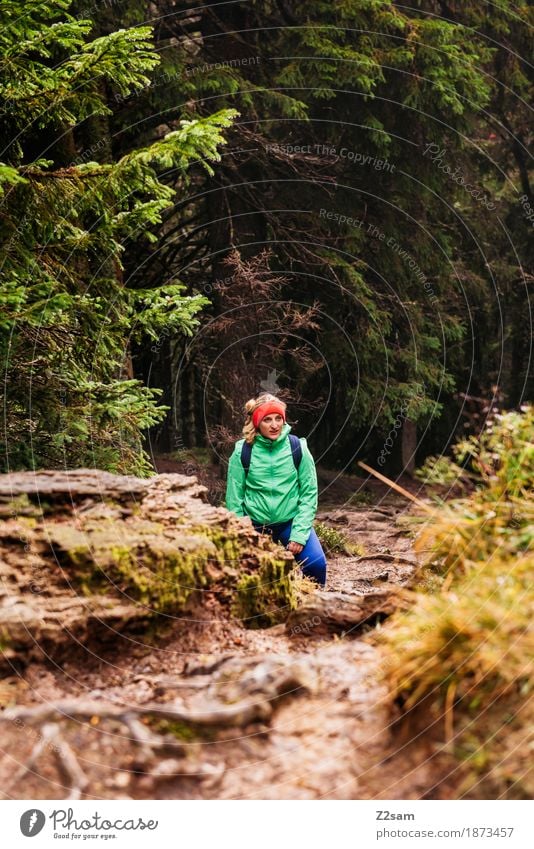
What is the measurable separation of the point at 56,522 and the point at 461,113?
10.7 m

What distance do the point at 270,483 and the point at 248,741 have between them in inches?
131

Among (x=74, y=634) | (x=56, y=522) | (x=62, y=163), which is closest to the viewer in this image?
(x=74, y=634)

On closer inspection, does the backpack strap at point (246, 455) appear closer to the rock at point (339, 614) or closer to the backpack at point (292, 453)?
the backpack at point (292, 453)

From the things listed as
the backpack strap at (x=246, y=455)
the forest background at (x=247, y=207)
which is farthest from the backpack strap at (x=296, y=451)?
the forest background at (x=247, y=207)

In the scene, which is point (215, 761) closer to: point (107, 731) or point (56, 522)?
point (107, 731)

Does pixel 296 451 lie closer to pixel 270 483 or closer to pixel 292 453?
pixel 292 453

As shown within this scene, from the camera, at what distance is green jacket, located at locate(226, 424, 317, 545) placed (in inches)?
263

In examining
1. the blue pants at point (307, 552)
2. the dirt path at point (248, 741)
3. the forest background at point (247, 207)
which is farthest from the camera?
the blue pants at point (307, 552)

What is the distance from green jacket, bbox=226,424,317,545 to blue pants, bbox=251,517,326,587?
92 millimetres

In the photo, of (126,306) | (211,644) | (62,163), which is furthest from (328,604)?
(62,163)

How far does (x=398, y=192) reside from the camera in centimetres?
1405

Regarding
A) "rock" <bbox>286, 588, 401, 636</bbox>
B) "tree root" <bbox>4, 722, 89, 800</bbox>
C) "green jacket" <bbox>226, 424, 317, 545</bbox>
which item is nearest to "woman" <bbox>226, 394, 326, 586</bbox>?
"green jacket" <bbox>226, 424, 317, 545</bbox>

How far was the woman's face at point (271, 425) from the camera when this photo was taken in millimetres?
6570

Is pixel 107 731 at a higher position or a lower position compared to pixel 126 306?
lower
